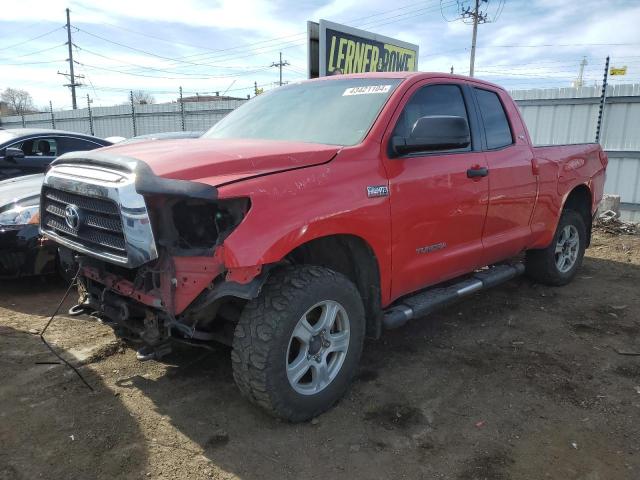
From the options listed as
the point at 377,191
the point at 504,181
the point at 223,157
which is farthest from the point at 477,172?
the point at 223,157

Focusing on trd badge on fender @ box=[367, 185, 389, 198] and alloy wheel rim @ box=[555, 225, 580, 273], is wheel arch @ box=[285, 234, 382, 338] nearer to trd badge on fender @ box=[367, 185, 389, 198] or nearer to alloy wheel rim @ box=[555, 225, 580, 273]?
trd badge on fender @ box=[367, 185, 389, 198]

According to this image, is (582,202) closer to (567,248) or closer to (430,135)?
(567,248)

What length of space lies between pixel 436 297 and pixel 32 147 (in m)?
6.69

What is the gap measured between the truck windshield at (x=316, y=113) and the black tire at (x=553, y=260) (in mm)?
2858

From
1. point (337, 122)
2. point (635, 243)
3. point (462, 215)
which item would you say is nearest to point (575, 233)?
point (462, 215)

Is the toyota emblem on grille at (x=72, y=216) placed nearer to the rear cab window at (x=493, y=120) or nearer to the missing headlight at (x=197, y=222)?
the missing headlight at (x=197, y=222)

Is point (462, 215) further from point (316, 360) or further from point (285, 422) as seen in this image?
point (285, 422)

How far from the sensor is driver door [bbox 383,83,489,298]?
3.27 meters

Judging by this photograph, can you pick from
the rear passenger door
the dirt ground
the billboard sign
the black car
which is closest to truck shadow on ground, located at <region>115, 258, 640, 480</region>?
the dirt ground

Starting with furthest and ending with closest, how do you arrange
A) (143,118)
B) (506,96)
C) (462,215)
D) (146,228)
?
(143,118) → (506,96) → (462,215) → (146,228)

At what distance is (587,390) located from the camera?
3.37 m

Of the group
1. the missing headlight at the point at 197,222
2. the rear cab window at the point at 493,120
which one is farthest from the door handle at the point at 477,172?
the missing headlight at the point at 197,222

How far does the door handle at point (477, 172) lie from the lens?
3783 millimetres

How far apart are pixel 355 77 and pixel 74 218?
2212 millimetres
